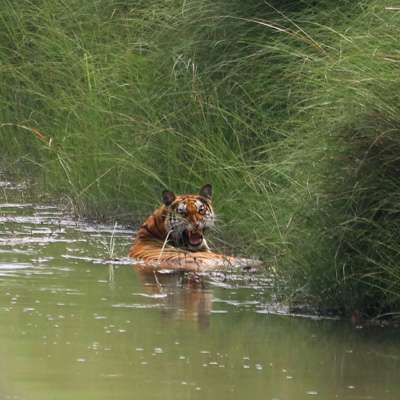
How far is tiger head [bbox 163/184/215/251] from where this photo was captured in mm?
10750

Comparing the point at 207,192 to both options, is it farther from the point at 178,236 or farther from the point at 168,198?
the point at 178,236

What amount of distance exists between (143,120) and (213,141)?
907 mm

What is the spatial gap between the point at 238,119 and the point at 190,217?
126 centimetres

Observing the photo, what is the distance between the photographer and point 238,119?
11.8 meters

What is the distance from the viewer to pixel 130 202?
12.3 meters

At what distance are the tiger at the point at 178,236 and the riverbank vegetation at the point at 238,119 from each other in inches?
8.7

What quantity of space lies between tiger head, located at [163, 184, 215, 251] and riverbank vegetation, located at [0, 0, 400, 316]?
201 millimetres

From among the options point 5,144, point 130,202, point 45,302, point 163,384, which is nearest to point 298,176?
point 45,302

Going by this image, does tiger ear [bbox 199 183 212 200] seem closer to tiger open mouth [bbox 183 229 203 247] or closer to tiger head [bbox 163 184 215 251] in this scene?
tiger head [bbox 163 184 215 251]

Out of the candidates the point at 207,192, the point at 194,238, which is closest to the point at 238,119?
the point at 207,192

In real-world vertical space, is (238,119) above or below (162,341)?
above

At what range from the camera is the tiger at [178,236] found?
10516 mm

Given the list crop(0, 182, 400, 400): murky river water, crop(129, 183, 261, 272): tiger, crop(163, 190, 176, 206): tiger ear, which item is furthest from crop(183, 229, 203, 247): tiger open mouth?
crop(0, 182, 400, 400): murky river water

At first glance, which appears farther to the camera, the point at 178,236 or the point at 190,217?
the point at 178,236
